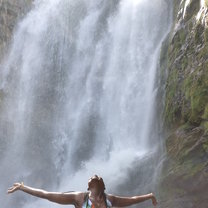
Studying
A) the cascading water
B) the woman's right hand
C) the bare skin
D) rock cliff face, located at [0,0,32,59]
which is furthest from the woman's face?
rock cliff face, located at [0,0,32,59]

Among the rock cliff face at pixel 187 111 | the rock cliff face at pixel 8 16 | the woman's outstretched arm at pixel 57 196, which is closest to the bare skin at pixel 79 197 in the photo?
the woman's outstretched arm at pixel 57 196

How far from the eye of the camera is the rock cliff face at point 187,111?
326 inches

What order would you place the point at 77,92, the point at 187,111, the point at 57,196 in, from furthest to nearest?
the point at 77,92
the point at 187,111
the point at 57,196

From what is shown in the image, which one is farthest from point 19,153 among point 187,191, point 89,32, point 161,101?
point 187,191

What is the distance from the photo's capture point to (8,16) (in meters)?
20.9

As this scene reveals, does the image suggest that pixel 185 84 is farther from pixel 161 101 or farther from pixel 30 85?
pixel 30 85

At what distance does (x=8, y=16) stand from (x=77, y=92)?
6796mm

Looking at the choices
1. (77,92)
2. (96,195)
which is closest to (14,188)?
(96,195)

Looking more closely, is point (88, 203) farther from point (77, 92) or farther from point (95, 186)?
point (77, 92)

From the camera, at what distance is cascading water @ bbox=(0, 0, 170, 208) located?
14.7m

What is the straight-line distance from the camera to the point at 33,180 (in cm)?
1734

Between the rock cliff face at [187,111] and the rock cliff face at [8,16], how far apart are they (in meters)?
11.3

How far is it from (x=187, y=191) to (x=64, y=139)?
1038 cm

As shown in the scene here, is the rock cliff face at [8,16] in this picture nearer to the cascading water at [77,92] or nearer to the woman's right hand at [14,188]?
the cascading water at [77,92]
